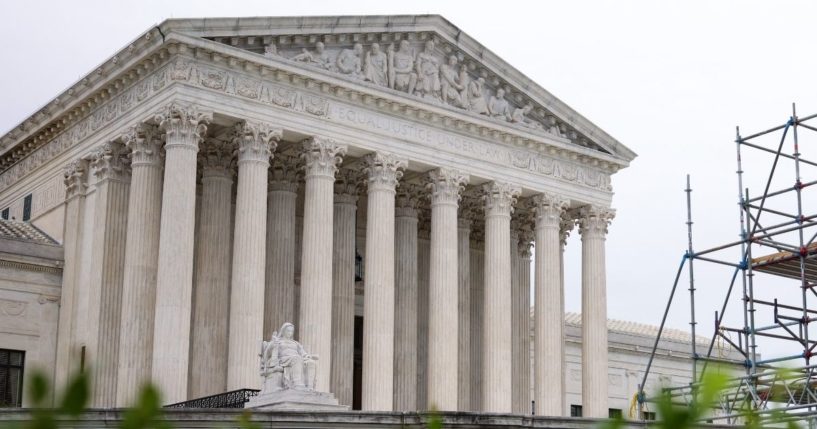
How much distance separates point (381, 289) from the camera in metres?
41.4

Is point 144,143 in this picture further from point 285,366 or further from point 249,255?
point 285,366

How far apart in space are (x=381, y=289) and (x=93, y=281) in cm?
954

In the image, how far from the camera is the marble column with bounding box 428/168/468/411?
139 ft

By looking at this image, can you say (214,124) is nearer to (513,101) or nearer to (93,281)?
Result: (93,281)

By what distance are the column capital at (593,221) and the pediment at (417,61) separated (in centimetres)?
243

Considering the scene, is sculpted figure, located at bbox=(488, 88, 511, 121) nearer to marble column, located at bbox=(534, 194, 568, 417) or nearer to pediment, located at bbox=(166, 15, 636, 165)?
pediment, located at bbox=(166, 15, 636, 165)

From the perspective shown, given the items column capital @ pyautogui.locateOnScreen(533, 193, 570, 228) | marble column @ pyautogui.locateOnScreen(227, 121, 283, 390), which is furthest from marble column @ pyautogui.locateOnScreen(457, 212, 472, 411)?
marble column @ pyautogui.locateOnScreen(227, 121, 283, 390)

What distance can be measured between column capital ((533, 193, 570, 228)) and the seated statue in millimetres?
16065

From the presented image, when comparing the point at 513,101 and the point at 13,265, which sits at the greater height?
the point at 513,101

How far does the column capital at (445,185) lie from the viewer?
44000 millimetres

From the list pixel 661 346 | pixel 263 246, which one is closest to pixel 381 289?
pixel 263 246

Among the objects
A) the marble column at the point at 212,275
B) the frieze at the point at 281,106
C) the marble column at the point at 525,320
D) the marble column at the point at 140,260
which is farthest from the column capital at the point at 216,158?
the marble column at the point at 525,320

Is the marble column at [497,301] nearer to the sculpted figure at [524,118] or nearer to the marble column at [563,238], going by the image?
the sculpted figure at [524,118]

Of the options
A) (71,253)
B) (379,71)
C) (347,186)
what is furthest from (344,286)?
(71,253)
